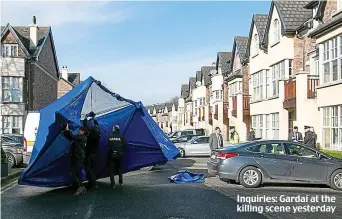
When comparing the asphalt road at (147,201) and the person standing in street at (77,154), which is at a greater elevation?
the person standing in street at (77,154)

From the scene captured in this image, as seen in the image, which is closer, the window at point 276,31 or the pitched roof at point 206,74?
the window at point 276,31

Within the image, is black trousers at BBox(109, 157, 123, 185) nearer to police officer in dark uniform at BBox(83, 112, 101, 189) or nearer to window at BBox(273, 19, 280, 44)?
police officer in dark uniform at BBox(83, 112, 101, 189)

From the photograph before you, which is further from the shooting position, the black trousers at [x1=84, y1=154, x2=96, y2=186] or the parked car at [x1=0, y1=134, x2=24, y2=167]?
the parked car at [x1=0, y1=134, x2=24, y2=167]

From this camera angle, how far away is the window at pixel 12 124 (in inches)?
1641

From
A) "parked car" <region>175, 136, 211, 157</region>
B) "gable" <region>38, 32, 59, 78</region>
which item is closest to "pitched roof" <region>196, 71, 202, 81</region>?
"gable" <region>38, 32, 59, 78</region>

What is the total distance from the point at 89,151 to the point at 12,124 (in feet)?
105

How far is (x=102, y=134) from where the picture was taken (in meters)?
13.9

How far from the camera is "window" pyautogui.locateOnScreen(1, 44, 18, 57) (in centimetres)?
4228

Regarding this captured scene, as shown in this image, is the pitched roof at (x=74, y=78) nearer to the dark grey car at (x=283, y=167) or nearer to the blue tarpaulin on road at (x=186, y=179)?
the blue tarpaulin on road at (x=186, y=179)

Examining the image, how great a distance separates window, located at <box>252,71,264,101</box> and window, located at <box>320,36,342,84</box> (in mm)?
10717

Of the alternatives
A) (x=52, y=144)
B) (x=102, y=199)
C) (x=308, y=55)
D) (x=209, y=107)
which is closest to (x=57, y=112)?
(x=52, y=144)

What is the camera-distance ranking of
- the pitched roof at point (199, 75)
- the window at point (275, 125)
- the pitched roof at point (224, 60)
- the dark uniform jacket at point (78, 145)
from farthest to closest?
the pitched roof at point (199, 75) → the pitched roof at point (224, 60) → the window at point (275, 125) → the dark uniform jacket at point (78, 145)

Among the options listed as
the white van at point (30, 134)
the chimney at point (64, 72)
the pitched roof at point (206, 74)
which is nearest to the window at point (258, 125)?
the white van at point (30, 134)

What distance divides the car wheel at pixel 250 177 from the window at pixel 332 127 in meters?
8.09
